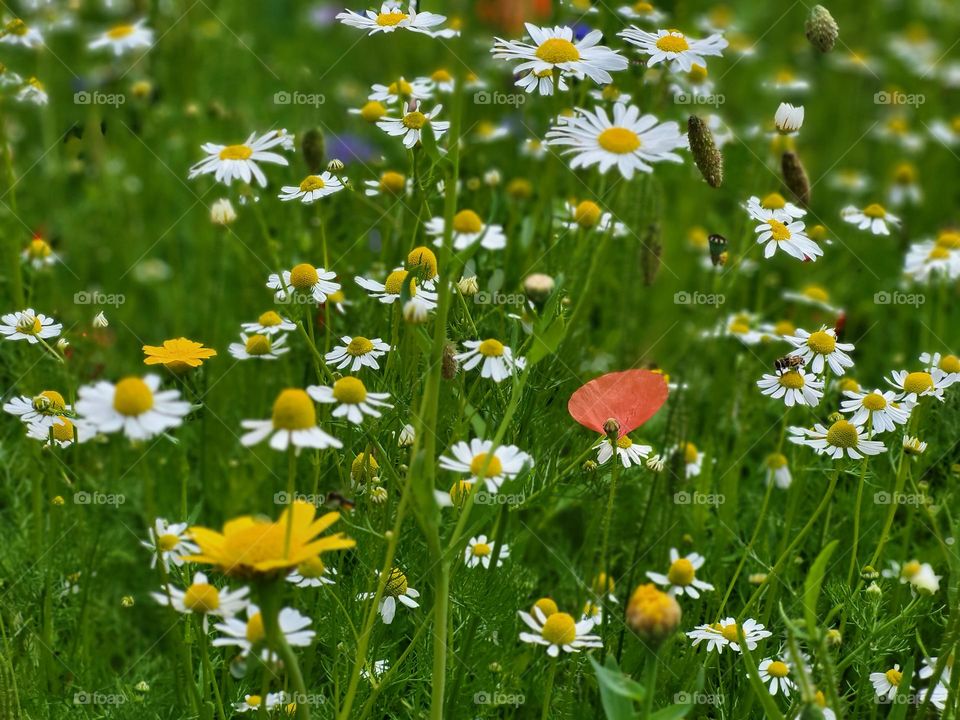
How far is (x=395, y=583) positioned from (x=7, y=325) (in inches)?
23.0

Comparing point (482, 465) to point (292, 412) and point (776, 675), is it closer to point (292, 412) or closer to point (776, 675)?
point (292, 412)

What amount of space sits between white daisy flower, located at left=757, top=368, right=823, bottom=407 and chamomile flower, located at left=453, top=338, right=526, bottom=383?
320mm

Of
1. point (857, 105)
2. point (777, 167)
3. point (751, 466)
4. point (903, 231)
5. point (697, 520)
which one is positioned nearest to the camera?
point (697, 520)

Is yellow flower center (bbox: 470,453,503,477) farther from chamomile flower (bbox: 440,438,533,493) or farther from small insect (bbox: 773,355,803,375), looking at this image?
small insect (bbox: 773,355,803,375)

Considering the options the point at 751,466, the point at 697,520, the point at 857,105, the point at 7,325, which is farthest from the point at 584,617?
the point at 857,105

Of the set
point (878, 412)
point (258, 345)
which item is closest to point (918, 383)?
point (878, 412)

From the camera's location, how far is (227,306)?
2238 mm

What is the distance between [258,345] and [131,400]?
39 centimetres

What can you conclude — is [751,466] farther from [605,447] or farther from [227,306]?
[227,306]

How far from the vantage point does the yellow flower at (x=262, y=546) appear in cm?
82

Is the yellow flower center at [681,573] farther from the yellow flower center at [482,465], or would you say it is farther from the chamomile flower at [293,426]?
the chamomile flower at [293,426]

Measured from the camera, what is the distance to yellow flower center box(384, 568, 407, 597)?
113 cm

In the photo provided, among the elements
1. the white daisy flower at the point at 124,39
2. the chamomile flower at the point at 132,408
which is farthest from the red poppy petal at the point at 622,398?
the white daisy flower at the point at 124,39

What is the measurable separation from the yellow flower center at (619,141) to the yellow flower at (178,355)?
0.44 meters
